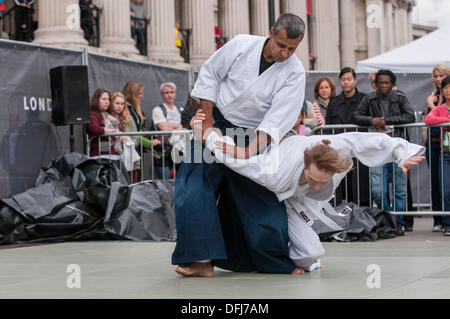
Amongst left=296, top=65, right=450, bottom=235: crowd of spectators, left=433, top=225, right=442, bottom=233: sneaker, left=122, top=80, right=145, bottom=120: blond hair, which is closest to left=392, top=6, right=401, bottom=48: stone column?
left=122, top=80, right=145, bottom=120: blond hair

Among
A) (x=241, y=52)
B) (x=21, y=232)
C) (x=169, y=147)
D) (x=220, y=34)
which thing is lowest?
(x=21, y=232)

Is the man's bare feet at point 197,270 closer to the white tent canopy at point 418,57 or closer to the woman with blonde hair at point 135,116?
the woman with blonde hair at point 135,116

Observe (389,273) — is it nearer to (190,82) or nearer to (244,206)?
(244,206)

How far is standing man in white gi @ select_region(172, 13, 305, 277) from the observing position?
6.42 metres

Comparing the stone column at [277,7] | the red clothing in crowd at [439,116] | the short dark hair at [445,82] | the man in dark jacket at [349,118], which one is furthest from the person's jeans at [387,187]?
the stone column at [277,7]

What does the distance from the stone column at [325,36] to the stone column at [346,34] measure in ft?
19.1

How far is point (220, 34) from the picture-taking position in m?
31.1

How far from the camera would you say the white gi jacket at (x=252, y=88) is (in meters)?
6.38

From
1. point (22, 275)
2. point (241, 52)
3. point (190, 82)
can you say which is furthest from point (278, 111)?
point (190, 82)

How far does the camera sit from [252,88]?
646 centimetres

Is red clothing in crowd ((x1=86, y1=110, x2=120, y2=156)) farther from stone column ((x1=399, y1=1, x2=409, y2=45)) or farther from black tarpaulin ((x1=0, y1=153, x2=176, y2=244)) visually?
stone column ((x1=399, y1=1, x2=409, y2=45))

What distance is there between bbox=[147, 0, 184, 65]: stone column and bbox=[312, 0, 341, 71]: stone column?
15711 mm
